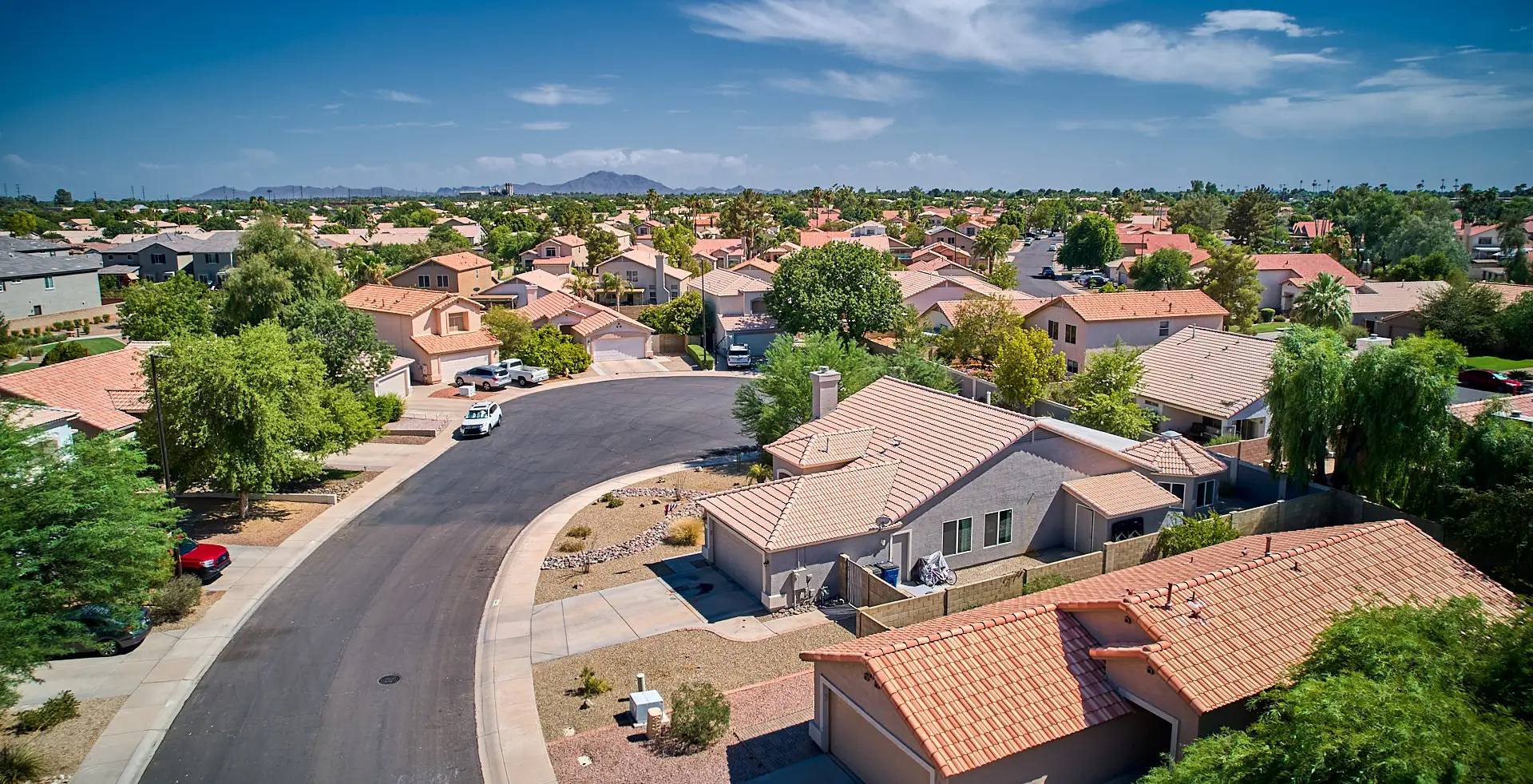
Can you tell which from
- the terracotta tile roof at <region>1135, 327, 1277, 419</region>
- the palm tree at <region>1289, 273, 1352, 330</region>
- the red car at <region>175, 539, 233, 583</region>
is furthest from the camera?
the palm tree at <region>1289, 273, 1352, 330</region>

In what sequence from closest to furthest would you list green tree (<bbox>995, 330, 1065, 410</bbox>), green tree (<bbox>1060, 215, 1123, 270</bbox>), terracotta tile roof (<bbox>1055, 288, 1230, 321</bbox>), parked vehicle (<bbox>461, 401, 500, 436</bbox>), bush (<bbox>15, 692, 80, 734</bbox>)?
bush (<bbox>15, 692, 80, 734</bbox>)
green tree (<bbox>995, 330, 1065, 410</bbox>)
parked vehicle (<bbox>461, 401, 500, 436</bbox>)
terracotta tile roof (<bbox>1055, 288, 1230, 321</bbox>)
green tree (<bbox>1060, 215, 1123, 270</bbox>)

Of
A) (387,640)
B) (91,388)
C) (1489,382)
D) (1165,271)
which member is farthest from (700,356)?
(1489,382)

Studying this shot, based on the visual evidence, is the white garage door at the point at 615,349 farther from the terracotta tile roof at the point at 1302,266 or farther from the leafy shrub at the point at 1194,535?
the terracotta tile roof at the point at 1302,266

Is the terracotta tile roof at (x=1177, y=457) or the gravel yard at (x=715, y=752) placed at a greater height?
the terracotta tile roof at (x=1177, y=457)

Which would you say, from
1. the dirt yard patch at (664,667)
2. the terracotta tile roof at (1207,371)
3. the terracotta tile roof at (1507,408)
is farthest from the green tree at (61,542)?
the terracotta tile roof at (1207,371)

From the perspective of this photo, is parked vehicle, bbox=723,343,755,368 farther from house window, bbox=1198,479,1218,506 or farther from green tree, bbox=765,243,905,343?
house window, bbox=1198,479,1218,506

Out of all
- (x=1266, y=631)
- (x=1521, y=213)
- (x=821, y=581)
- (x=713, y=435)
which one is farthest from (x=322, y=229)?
(x=1521, y=213)

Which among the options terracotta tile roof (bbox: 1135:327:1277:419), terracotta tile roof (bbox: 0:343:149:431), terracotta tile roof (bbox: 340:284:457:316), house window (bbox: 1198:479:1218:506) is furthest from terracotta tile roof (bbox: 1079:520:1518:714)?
terracotta tile roof (bbox: 340:284:457:316)
